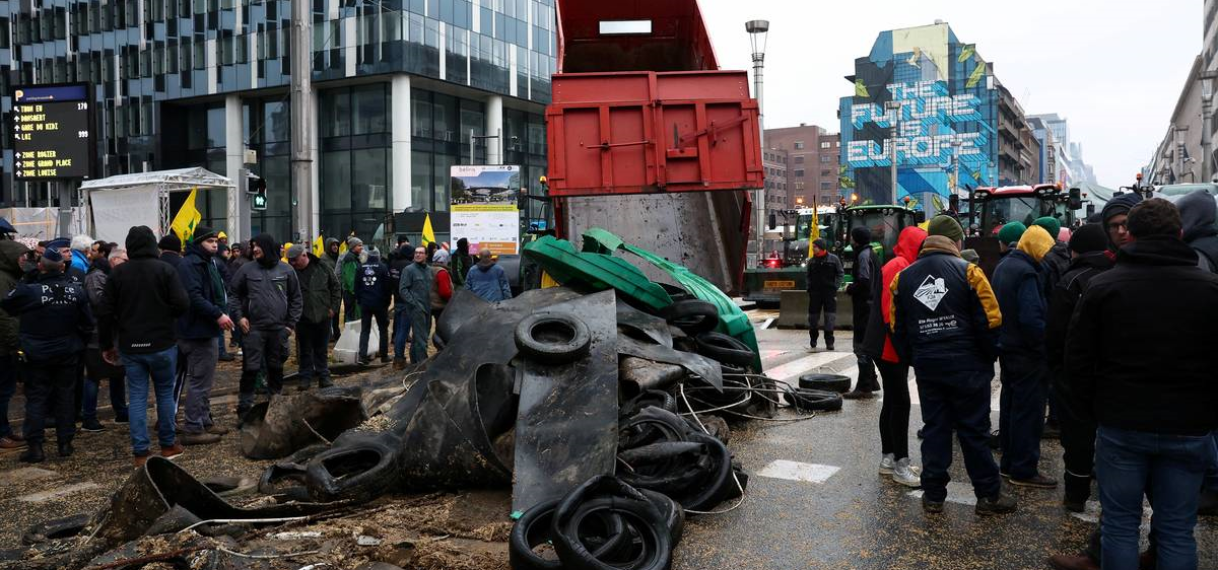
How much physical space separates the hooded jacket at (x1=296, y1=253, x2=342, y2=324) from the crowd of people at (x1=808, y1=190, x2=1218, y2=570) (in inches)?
252

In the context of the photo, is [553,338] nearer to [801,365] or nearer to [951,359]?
[951,359]

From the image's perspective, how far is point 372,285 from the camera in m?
12.4

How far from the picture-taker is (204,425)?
26.6ft

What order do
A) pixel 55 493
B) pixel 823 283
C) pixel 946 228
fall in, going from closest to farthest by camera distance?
pixel 946 228, pixel 55 493, pixel 823 283

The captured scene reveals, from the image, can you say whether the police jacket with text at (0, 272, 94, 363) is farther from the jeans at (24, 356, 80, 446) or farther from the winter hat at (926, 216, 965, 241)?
the winter hat at (926, 216, 965, 241)

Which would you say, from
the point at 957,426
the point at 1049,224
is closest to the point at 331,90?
the point at 1049,224

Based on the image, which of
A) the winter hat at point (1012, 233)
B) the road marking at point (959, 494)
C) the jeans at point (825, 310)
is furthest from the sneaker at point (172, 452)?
the jeans at point (825, 310)

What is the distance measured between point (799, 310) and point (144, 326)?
12.1m

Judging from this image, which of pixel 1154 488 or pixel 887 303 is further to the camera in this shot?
pixel 887 303

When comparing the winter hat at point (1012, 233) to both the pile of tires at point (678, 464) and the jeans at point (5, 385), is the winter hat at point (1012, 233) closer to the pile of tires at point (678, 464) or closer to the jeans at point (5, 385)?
the pile of tires at point (678, 464)

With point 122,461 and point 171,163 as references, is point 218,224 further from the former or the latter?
point 122,461

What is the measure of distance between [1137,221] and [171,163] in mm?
53536

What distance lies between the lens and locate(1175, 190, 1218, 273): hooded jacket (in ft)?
17.1

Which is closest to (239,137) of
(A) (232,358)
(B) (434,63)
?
(B) (434,63)
